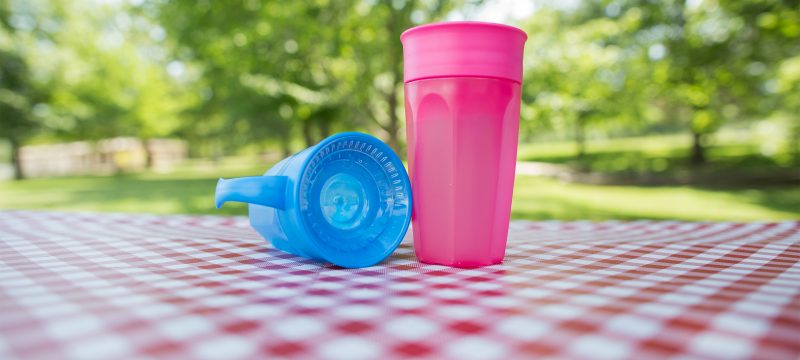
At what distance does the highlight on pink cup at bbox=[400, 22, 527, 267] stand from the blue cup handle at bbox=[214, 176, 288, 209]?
28cm

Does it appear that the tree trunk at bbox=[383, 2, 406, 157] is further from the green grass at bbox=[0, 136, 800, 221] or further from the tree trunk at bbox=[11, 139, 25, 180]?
the tree trunk at bbox=[11, 139, 25, 180]

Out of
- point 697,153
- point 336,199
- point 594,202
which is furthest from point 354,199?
point 697,153

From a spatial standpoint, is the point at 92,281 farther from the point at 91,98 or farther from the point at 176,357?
the point at 91,98

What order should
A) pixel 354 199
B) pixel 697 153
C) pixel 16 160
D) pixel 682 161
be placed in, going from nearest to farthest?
pixel 354 199
pixel 697 153
pixel 682 161
pixel 16 160

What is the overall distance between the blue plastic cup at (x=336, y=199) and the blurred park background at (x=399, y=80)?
432cm

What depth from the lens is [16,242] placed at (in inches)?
53.2

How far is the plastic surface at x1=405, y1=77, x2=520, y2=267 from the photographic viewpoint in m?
1.07

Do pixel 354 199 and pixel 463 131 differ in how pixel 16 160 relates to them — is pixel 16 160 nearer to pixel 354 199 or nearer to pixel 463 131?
pixel 354 199

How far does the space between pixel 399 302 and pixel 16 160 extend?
1620 cm

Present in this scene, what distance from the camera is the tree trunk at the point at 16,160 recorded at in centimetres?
1310

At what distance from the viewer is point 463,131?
42.1 inches

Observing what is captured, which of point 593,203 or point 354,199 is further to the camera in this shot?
point 593,203

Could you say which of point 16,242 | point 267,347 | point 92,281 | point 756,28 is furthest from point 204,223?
point 756,28

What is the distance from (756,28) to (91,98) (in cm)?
1410
